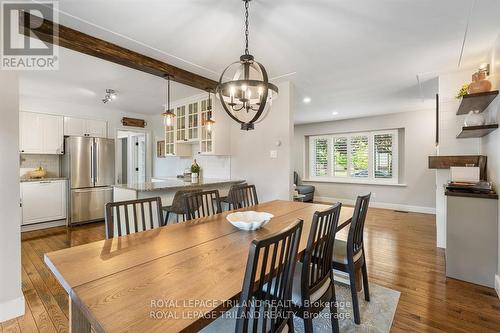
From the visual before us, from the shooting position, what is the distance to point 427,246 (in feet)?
11.3

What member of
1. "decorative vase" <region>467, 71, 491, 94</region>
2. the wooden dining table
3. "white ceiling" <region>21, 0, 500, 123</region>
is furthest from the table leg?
"decorative vase" <region>467, 71, 491, 94</region>

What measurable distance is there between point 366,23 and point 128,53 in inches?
99.1

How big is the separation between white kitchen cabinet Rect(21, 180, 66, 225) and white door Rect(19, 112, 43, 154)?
26.2 inches

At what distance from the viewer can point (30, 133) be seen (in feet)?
14.5

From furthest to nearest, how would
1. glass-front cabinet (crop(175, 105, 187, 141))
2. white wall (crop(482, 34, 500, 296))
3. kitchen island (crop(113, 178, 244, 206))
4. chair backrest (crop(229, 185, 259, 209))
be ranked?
glass-front cabinet (crop(175, 105, 187, 141)) → kitchen island (crop(113, 178, 244, 206)) → chair backrest (crop(229, 185, 259, 209)) → white wall (crop(482, 34, 500, 296))

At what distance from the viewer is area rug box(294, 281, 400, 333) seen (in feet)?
5.97

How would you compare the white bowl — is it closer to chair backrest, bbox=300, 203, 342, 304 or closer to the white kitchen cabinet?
chair backrest, bbox=300, 203, 342, 304

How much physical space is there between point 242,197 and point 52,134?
14.3 ft

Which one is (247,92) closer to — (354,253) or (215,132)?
(354,253)

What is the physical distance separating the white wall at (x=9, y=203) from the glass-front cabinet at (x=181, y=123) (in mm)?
2877

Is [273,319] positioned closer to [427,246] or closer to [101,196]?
[427,246]

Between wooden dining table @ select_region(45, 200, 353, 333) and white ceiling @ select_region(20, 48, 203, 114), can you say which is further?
white ceiling @ select_region(20, 48, 203, 114)

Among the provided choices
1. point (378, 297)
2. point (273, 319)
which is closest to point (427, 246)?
point (378, 297)

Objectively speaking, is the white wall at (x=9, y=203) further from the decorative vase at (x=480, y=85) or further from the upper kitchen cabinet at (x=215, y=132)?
the decorative vase at (x=480, y=85)
